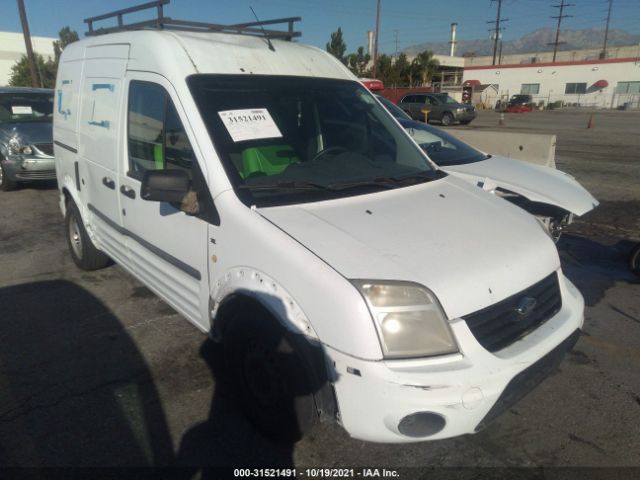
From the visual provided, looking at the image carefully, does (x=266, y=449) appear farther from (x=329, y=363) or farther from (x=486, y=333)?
(x=486, y=333)

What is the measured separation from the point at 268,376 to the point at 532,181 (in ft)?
14.4

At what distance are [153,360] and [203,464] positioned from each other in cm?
115

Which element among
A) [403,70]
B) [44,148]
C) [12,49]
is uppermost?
[12,49]

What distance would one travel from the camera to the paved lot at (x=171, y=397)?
2570 millimetres

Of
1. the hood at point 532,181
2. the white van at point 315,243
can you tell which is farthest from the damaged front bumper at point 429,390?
the hood at point 532,181

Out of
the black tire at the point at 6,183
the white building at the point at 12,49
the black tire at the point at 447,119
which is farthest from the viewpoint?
the white building at the point at 12,49

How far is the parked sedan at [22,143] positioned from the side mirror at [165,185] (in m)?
7.19

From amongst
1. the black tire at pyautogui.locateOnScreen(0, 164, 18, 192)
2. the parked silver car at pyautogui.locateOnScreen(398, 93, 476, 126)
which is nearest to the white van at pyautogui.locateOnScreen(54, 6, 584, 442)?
the black tire at pyautogui.locateOnScreen(0, 164, 18, 192)

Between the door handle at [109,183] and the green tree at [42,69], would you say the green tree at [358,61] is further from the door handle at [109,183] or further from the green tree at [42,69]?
the door handle at [109,183]

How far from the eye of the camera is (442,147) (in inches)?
266

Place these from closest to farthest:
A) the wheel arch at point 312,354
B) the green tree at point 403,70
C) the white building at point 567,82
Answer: the wheel arch at point 312,354 → the green tree at point 403,70 → the white building at point 567,82

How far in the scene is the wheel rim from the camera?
192 inches

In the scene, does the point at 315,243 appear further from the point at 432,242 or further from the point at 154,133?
the point at 154,133

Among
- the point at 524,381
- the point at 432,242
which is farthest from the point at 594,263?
the point at 432,242
